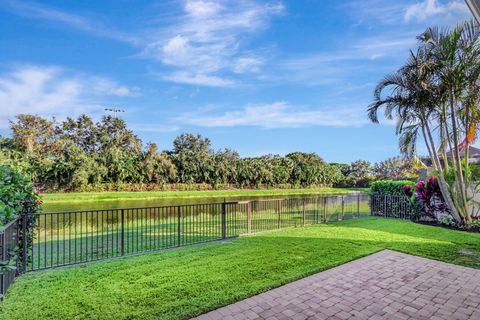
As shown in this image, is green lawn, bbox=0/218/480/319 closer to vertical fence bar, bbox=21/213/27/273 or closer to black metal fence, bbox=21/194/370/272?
vertical fence bar, bbox=21/213/27/273

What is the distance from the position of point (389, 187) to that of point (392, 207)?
3.03 ft

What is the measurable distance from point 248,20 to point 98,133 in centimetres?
2794

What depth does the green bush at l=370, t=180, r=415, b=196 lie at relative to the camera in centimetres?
1139

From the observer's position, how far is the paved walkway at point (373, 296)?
3.14 meters

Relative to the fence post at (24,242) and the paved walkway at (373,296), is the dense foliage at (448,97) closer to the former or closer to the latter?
the paved walkway at (373,296)

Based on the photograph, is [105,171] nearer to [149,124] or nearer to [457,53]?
[149,124]

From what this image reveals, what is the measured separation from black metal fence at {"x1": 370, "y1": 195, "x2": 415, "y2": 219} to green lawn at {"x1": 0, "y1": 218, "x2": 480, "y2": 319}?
3167 mm

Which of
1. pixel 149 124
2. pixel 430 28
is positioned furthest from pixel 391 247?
pixel 149 124

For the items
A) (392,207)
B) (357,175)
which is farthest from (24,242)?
(357,175)

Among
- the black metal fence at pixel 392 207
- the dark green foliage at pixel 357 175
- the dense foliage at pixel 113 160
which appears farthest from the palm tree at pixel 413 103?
the dark green foliage at pixel 357 175

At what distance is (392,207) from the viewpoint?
11.3 meters

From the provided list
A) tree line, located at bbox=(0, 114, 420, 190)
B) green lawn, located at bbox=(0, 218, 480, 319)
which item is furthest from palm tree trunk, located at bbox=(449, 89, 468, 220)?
tree line, located at bbox=(0, 114, 420, 190)

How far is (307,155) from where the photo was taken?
51.6 meters

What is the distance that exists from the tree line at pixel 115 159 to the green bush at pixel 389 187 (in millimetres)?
23667
